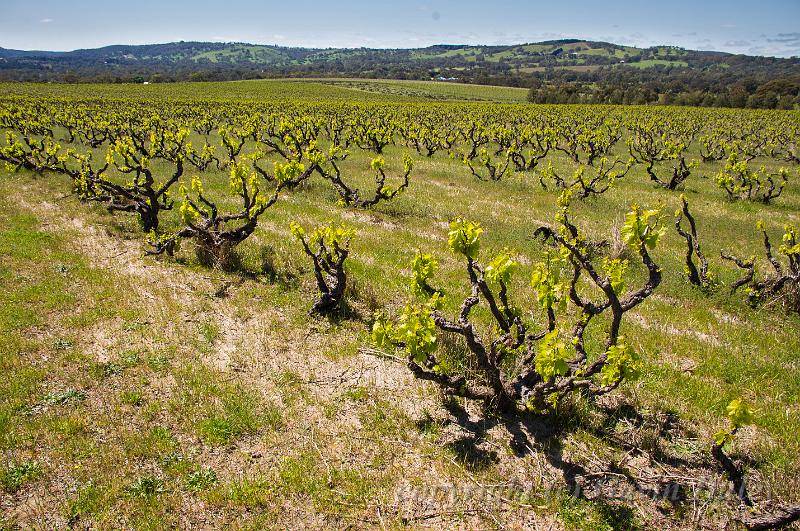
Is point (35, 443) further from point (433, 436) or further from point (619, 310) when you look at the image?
point (619, 310)

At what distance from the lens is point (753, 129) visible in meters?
44.2

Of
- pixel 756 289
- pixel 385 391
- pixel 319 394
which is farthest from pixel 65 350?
pixel 756 289

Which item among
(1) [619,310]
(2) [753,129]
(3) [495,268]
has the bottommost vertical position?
(1) [619,310]

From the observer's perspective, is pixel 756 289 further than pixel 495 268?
Yes

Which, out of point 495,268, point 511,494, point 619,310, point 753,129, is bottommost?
point 511,494

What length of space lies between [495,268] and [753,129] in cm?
5388

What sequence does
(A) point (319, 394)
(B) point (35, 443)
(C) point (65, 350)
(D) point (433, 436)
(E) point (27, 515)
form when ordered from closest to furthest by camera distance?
(E) point (27, 515), (B) point (35, 443), (D) point (433, 436), (A) point (319, 394), (C) point (65, 350)

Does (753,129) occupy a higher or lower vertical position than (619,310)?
higher

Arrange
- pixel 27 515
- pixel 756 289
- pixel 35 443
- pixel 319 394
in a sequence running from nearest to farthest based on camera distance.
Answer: pixel 27 515 < pixel 35 443 < pixel 319 394 < pixel 756 289

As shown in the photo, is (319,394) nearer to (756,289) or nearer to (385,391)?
(385,391)

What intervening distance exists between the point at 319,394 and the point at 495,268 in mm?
3461

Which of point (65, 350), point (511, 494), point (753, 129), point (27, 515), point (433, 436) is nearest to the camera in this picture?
point (27, 515)

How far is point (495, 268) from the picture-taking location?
18.0 feet

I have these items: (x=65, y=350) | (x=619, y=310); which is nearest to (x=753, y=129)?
(x=619, y=310)
